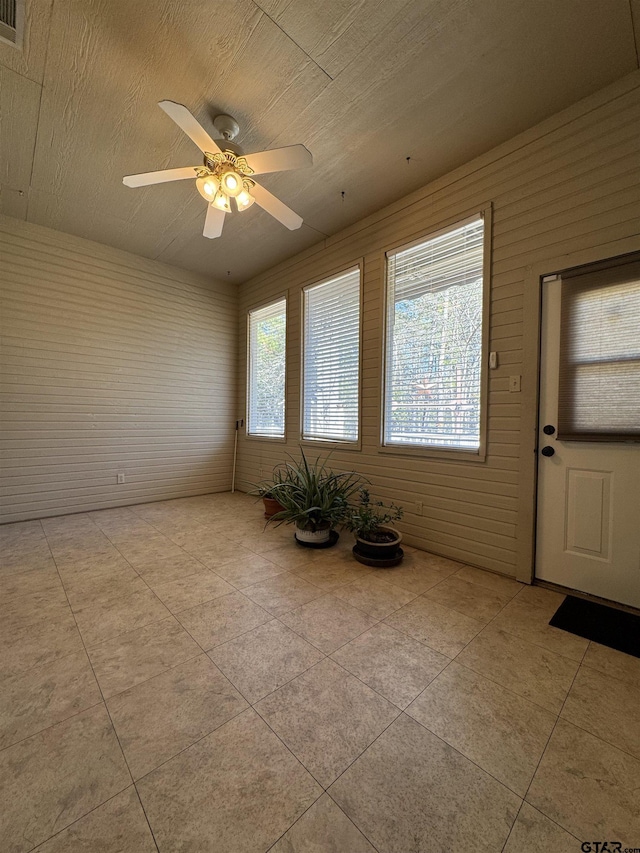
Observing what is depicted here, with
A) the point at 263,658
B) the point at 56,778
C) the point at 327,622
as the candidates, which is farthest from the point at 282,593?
the point at 56,778

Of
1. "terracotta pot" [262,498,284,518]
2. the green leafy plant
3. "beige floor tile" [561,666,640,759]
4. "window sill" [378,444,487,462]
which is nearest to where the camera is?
"beige floor tile" [561,666,640,759]

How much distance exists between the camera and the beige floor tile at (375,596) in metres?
2.05

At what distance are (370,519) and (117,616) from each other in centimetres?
186

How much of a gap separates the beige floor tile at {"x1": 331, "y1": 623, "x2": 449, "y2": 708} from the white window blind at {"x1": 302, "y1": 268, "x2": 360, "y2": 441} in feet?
6.72

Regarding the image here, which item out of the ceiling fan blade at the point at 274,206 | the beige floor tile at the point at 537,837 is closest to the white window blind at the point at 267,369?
the ceiling fan blade at the point at 274,206

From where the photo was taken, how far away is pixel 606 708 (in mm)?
1347

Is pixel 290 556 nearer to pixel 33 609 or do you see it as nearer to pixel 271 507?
pixel 271 507

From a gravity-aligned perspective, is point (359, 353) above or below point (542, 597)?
above

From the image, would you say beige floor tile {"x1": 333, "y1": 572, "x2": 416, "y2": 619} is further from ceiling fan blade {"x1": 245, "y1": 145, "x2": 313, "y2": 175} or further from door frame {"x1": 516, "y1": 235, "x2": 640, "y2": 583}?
ceiling fan blade {"x1": 245, "y1": 145, "x2": 313, "y2": 175}

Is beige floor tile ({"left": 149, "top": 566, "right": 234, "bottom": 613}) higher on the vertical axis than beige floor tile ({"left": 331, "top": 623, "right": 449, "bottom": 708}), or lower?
lower

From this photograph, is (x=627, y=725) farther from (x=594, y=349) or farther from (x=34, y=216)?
(x=34, y=216)

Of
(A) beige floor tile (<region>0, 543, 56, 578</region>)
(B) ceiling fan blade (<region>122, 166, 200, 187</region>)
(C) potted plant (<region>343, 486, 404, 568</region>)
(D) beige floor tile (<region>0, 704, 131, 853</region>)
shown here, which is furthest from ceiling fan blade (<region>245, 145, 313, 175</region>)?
(A) beige floor tile (<region>0, 543, 56, 578</region>)

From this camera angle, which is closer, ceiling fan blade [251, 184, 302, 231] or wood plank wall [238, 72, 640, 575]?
wood plank wall [238, 72, 640, 575]

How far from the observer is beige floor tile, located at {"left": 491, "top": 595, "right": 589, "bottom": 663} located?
1696mm
